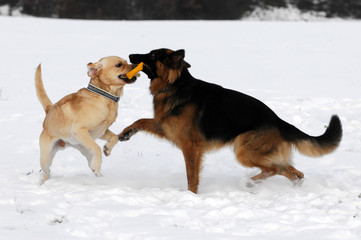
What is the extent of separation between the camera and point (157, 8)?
122 ft

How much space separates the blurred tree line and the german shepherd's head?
32.3 m

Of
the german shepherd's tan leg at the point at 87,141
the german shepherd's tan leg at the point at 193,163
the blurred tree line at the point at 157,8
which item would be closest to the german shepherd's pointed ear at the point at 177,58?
the german shepherd's tan leg at the point at 193,163

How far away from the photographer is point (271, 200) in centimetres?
477

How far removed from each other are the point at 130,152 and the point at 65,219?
120 inches

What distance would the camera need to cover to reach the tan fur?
17.1 feet

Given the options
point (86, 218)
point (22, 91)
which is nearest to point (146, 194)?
point (86, 218)

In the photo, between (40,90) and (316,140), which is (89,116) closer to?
(40,90)

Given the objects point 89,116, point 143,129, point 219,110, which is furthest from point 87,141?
point 219,110

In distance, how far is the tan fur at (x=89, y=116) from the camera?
5.20 metres

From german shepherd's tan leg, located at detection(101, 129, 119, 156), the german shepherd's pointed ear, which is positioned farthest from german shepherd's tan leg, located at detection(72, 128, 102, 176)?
the german shepherd's pointed ear

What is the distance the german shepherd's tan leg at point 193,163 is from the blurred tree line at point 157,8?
3265cm

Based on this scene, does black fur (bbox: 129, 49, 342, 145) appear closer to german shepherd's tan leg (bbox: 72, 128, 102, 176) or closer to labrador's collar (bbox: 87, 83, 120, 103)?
labrador's collar (bbox: 87, 83, 120, 103)

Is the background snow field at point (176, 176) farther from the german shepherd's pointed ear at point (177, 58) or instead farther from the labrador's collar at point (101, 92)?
the german shepherd's pointed ear at point (177, 58)

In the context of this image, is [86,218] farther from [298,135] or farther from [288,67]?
[288,67]
